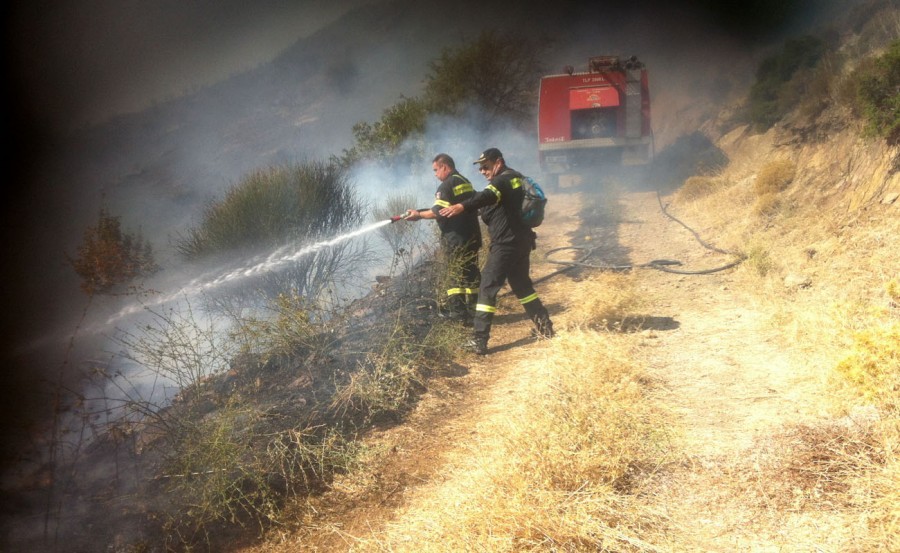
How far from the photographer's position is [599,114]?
14.8 metres

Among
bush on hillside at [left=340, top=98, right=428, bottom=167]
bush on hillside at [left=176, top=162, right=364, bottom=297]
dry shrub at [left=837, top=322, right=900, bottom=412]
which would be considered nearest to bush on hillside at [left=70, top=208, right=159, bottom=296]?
bush on hillside at [left=176, top=162, right=364, bottom=297]

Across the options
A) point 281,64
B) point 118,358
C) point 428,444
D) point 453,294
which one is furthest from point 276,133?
point 428,444

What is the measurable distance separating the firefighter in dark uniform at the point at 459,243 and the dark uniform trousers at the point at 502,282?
0.47 metres

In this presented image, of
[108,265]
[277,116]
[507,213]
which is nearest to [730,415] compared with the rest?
[507,213]

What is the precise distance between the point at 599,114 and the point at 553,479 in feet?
43.2

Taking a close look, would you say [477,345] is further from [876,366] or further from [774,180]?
[774,180]

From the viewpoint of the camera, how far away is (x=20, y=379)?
20.9 feet

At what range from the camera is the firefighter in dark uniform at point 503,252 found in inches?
223

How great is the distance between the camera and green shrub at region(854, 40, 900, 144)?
6.72 m

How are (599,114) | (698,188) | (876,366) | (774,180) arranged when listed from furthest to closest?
(599,114)
(698,188)
(774,180)
(876,366)

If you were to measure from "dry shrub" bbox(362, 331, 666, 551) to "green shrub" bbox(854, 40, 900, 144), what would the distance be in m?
4.98

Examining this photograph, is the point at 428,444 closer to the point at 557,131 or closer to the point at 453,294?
the point at 453,294

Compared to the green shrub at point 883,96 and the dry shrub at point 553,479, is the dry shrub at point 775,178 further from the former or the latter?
the dry shrub at point 553,479

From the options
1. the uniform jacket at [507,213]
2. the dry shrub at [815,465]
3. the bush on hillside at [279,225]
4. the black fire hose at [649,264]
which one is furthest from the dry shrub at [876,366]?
the bush on hillside at [279,225]
